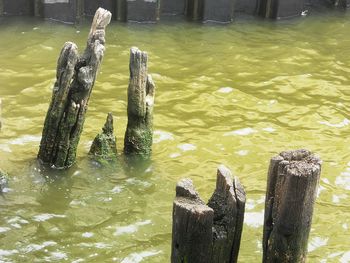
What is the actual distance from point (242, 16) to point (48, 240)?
381 inches

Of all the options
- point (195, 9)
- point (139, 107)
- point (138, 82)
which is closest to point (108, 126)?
point (139, 107)

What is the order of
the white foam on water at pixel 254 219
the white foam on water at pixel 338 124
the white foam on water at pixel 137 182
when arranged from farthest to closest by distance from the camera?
the white foam on water at pixel 338 124, the white foam on water at pixel 137 182, the white foam on water at pixel 254 219

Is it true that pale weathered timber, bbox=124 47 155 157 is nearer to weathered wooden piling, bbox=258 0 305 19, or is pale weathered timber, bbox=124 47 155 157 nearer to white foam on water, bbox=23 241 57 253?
white foam on water, bbox=23 241 57 253

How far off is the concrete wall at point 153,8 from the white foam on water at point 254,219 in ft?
24.8

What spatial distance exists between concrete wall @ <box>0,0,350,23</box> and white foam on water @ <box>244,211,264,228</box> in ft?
24.8

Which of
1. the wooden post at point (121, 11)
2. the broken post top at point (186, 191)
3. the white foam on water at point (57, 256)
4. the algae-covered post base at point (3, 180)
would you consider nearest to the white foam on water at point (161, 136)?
the algae-covered post base at point (3, 180)

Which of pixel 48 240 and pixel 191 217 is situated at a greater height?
pixel 191 217

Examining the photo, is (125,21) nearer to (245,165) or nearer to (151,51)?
(151,51)

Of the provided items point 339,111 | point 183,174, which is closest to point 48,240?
point 183,174

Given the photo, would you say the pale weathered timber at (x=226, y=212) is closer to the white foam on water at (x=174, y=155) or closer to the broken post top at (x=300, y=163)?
the broken post top at (x=300, y=163)

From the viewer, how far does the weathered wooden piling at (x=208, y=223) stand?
458 centimetres

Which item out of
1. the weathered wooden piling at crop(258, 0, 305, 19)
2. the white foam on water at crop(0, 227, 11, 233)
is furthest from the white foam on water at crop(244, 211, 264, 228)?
the weathered wooden piling at crop(258, 0, 305, 19)

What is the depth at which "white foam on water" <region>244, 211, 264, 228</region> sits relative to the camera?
7.23 m

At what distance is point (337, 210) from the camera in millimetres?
7668
